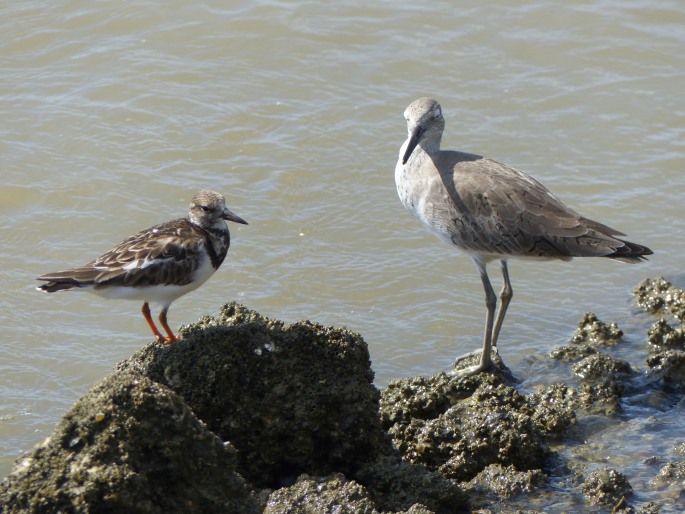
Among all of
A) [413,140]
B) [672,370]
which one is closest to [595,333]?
[672,370]

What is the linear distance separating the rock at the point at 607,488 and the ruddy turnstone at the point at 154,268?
2.38 m

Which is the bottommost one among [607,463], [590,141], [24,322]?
[607,463]

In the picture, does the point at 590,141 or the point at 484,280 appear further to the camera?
the point at 590,141

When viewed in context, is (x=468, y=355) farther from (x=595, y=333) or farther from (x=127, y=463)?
(x=127, y=463)

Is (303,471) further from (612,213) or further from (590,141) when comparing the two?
(590,141)

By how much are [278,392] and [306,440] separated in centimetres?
28

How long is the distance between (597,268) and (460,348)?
1695 millimetres

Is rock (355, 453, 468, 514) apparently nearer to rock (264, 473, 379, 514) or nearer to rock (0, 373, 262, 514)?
rock (264, 473, 379, 514)

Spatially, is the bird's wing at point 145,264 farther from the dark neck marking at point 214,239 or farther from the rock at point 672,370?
the rock at point 672,370

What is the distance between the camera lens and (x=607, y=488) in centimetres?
524

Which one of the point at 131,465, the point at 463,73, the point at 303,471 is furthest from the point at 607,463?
the point at 463,73

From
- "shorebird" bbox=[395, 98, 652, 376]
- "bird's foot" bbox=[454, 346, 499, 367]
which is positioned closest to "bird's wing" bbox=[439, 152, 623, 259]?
"shorebird" bbox=[395, 98, 652, 376]

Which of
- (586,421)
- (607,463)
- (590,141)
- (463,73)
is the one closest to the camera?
(607,463)

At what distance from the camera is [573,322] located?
7598 mm
